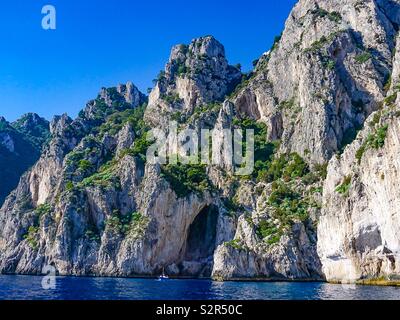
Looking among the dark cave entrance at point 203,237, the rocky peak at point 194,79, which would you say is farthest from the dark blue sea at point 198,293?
the rocky peak at point 194,79

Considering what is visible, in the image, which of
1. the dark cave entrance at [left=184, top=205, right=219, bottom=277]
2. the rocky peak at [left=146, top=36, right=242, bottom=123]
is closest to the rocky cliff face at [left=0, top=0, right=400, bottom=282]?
the dark cave entrance at [left=184, top=205, right=219, bottom=277]

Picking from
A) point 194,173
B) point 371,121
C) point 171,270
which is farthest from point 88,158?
point 371,121

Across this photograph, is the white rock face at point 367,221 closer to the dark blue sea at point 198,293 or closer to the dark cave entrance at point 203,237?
the dark blue sea at point 198,293

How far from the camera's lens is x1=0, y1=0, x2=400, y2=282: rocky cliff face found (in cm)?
9525

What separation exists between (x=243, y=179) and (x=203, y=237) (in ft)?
53.9

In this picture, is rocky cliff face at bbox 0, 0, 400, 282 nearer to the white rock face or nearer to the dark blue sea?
the white rock face

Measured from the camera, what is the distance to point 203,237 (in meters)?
120

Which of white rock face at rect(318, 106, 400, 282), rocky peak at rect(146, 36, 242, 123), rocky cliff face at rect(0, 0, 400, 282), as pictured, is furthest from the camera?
rocky peak at rect(146, 36, 242, 123)

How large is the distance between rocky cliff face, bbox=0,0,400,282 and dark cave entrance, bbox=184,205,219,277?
31 cm

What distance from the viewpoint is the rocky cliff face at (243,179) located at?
9525 centimetres

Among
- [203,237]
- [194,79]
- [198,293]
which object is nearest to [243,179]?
[203,237]

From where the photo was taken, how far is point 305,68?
12812 centimetres
